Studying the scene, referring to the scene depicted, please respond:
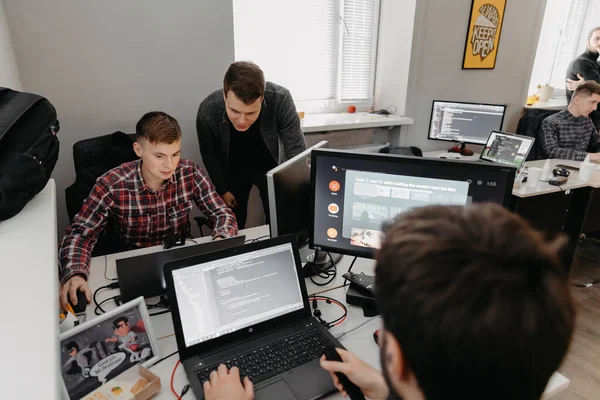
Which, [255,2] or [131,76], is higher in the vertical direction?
[255,2]

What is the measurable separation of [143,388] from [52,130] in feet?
2.54

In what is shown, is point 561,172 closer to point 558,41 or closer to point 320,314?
point 320,314

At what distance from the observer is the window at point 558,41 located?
189 inches

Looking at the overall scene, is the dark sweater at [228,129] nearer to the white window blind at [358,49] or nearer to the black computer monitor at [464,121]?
the white window blind at [358,49]

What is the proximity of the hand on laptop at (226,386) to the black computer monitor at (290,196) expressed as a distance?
497 millimetres

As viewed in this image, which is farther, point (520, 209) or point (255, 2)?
point (255, 2)

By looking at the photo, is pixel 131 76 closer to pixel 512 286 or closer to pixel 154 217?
pixel 154 217

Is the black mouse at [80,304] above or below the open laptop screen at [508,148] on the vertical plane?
below

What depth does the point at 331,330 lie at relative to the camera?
115cm

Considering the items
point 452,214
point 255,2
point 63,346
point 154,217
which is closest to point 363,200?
point 452,214

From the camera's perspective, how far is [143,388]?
0.88 meters

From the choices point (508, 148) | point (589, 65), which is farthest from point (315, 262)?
point (589, 65)

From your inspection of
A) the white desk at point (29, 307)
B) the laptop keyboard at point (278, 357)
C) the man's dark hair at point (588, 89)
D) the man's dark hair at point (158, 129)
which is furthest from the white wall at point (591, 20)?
the white desk at point (29, 307)

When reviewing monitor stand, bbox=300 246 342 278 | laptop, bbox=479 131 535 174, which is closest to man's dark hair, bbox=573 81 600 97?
laptop, bbox=479 131 535 174
